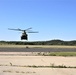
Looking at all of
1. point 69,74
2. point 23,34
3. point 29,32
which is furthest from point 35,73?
point 29,32

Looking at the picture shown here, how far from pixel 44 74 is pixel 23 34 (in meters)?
108

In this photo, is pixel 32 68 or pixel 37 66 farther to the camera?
pixel 37 66

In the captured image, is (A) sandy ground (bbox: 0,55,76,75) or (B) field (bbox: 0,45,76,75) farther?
(B) field (bbox: 0,45,76,75)

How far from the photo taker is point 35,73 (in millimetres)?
21156

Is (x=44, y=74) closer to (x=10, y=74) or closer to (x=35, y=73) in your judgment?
(x=35, y=73)

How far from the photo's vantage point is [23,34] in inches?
5044

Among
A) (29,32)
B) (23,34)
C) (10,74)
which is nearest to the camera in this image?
(10,74)

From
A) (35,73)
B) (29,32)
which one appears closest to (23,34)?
(29,32)

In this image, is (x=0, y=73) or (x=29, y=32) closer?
(x=0, y=73)

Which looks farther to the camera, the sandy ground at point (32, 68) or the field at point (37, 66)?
the field at point (37, 66)

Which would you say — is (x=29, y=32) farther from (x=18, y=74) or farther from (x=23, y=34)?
(x=18, y=74)

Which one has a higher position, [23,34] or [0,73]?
[23,34]

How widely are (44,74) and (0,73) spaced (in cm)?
276

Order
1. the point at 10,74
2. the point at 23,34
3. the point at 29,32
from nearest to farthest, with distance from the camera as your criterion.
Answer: the point at 10,74
the point at 23,34
the point at 29,32
